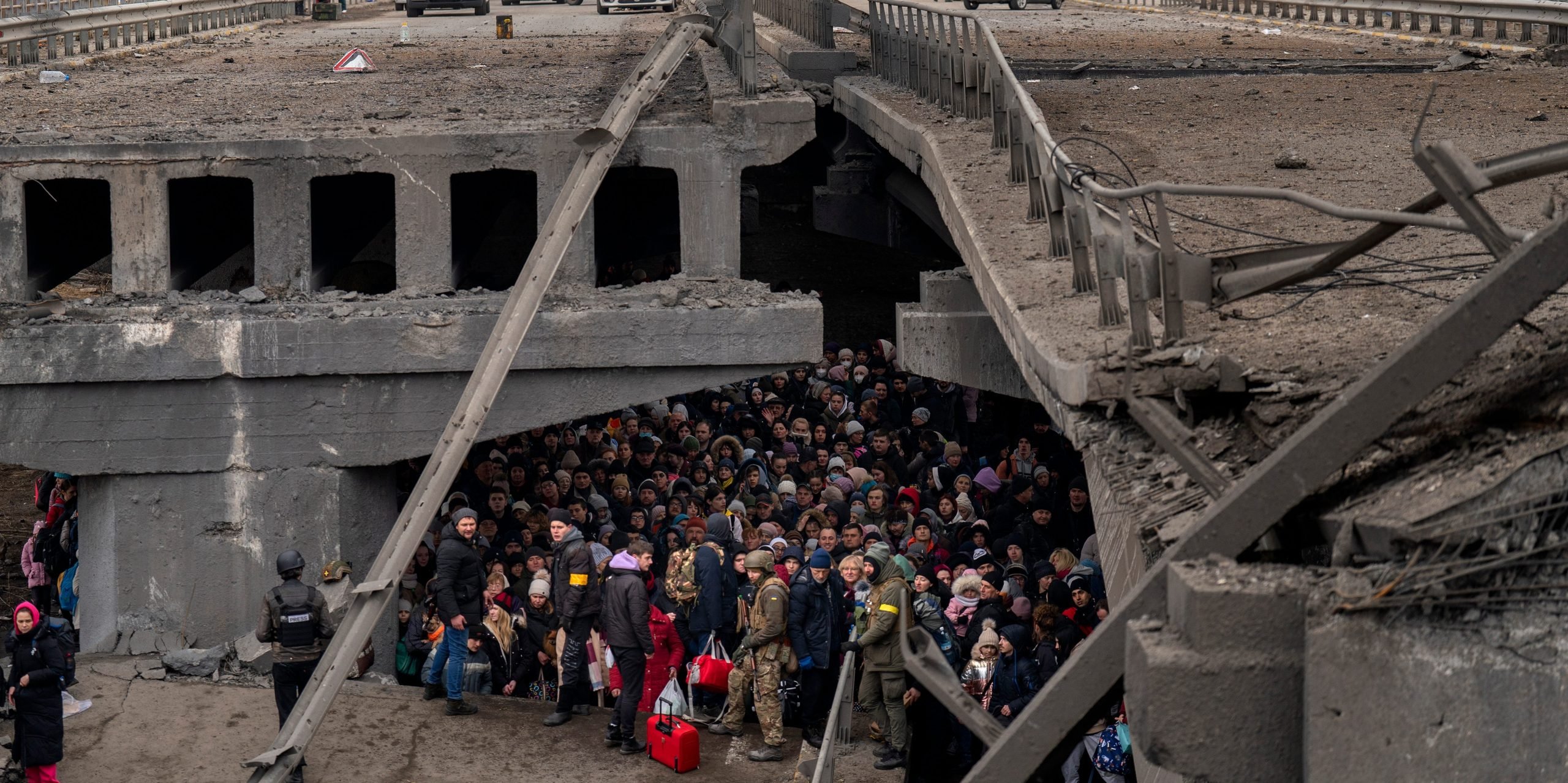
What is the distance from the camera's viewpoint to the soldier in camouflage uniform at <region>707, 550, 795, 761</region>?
10.7 m

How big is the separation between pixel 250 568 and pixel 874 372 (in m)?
7.73

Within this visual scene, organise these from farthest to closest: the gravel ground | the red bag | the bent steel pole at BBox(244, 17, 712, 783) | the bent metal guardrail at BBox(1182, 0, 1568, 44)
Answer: the bent metal guardrail at BBox(1182, 0, 1568, 44) → the gravel ground → the red bag → the bent steel pole at BBox(244, 17, 712, 783)

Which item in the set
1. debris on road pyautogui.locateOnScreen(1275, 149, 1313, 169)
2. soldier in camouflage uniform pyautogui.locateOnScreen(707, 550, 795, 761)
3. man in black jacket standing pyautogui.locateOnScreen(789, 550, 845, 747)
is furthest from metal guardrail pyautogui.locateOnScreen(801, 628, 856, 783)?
debris on road pyautogui.locateOnScreen(1275, 149, 1313, 169)

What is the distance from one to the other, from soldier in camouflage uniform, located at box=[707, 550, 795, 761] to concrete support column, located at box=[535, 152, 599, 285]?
3.60 metres

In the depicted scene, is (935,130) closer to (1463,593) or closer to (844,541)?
(844,541)

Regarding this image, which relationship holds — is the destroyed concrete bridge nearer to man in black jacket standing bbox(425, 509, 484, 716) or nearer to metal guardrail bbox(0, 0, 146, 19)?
metal guardrail bbox(0, 0, 146, 19)

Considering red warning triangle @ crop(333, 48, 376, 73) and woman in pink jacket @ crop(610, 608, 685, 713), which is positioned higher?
red warning triangle @ crop(333, 48, 376, 73)

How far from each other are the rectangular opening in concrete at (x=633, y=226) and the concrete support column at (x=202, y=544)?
28.2 feet

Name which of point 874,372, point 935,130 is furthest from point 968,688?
point 874,372

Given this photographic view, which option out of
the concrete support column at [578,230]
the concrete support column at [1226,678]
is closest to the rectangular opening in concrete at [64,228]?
the concrete support column at [578,230]

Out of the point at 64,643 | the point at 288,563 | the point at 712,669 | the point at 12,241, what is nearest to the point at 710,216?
the point at 712,669

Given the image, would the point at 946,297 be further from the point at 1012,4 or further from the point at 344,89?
the point at 1012,4

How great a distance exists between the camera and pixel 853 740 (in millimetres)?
10938

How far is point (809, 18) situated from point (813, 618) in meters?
12.1
